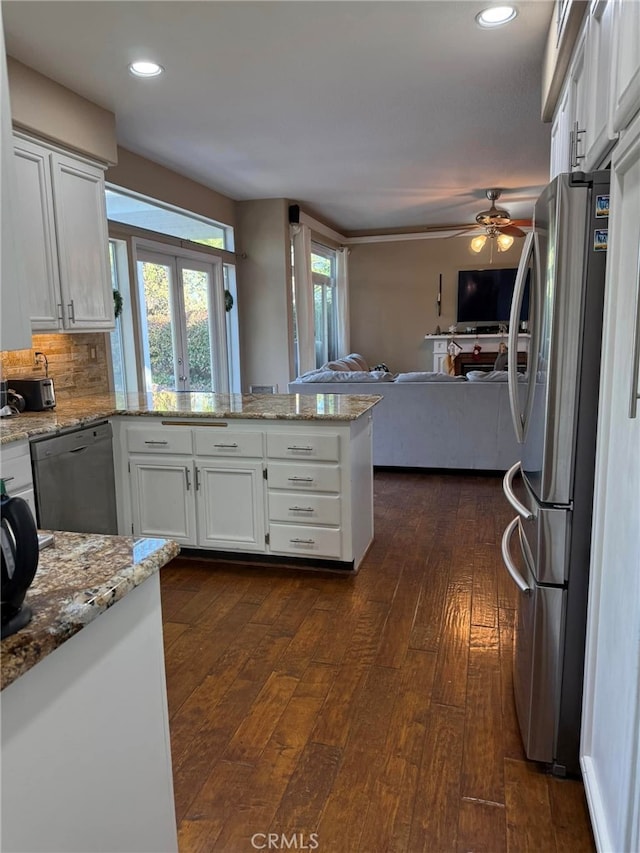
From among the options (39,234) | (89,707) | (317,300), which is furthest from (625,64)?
(317,300)

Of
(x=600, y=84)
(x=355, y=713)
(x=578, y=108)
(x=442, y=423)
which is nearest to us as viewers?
(x=600, y=84)

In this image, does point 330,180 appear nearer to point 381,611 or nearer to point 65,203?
point 65,203

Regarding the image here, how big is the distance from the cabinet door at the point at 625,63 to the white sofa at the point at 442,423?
11.5 feet

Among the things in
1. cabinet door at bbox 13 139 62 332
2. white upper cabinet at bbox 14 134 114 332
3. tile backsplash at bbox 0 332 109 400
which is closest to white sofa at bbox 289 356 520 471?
tile backsplash at bbox 0 332 109 400

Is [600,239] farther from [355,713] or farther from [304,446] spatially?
[304,446]

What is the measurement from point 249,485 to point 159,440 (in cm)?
59

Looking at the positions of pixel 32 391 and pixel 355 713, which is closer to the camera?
pixel 355 713

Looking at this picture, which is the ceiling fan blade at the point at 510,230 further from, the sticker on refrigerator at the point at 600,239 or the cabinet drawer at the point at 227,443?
the sticker on refrigerator at the point at 600,239

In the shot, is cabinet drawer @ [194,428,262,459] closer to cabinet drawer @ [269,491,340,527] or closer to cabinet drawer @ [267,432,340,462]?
cabinet drawer @ [267,432,340,462]

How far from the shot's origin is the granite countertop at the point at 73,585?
86 centimetres

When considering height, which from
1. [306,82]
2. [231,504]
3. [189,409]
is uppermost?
[306,82]

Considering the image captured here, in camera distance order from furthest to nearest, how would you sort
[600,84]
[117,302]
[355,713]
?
[117,302], [355,713], [600,84]

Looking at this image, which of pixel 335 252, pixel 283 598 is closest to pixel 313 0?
pixel 283 598

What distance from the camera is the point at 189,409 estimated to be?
332cm
